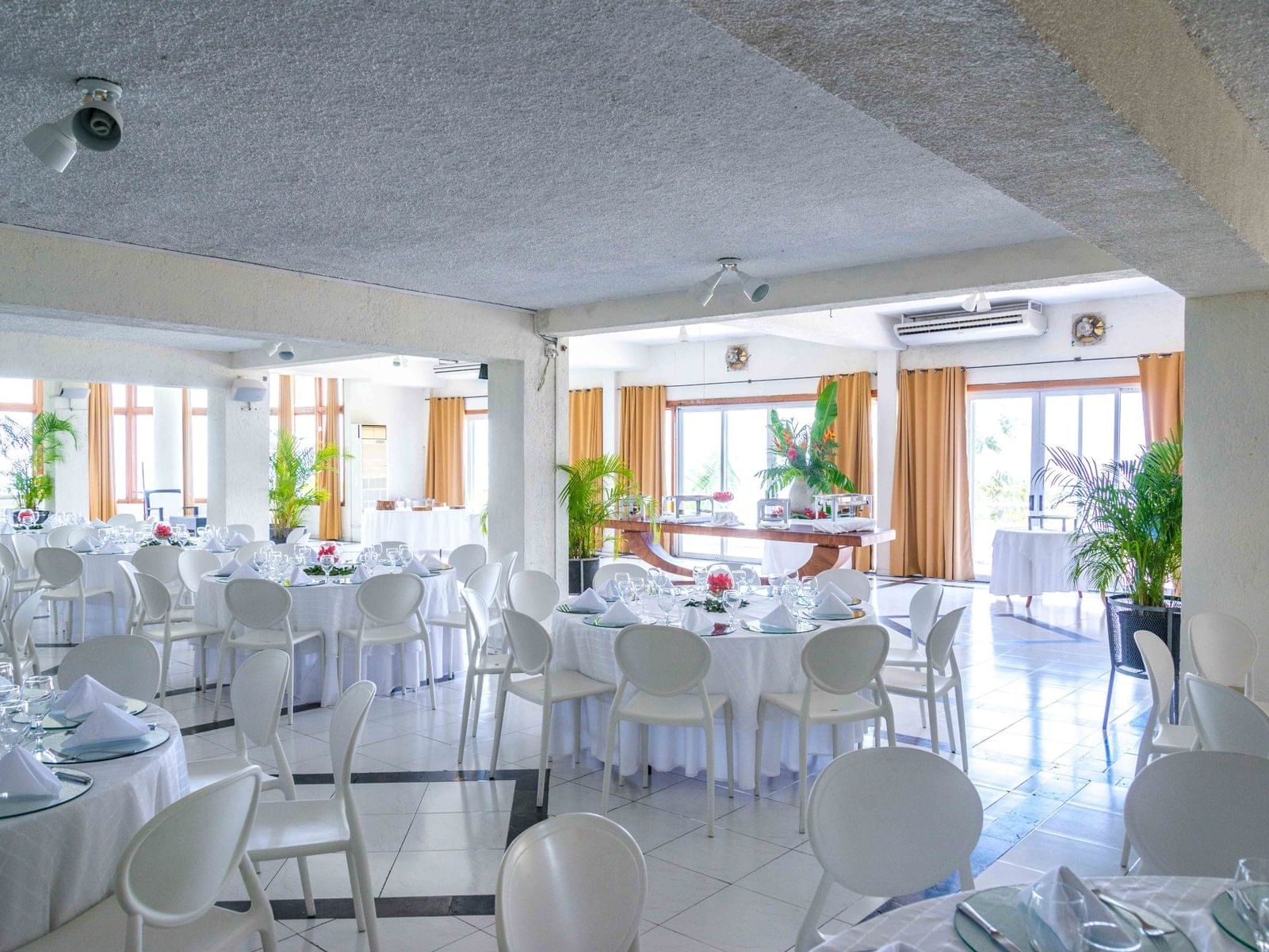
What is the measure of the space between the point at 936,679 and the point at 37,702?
145 inches

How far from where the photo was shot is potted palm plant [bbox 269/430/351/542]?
1330 cm

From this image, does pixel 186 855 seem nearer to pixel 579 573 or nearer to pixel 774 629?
pixel 774 629

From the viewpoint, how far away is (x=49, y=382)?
13.2 metres

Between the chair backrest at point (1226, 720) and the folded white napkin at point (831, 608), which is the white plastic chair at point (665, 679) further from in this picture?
Result: the chair backrest at point (1226, 720)

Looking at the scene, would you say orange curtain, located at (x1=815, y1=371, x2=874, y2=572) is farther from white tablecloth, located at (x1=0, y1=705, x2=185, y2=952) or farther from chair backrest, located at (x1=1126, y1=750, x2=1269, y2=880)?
white tablecloth, located at (x1=0, y1=705, x2=185, y2=952)

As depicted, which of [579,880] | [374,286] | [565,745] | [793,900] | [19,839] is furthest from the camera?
[374,286]

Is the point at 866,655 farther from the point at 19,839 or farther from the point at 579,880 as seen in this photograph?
the point at 19,839

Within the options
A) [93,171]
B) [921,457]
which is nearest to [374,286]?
[93,171]

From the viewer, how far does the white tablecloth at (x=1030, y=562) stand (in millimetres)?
8539

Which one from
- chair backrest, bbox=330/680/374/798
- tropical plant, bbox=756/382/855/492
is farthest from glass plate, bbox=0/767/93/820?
tropical plant, bbox=756/382/855/492

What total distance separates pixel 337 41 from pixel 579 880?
2.25m

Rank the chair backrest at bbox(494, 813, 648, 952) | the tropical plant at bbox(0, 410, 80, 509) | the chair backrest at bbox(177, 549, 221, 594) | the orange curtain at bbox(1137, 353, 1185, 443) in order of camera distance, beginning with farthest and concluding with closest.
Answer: the tropical plant at bbox(0, 410, 80, 509) → the orange curtain at bbox(1137, 353, 1185, 443) → the chair backrest at bbox(177, 549, 221, 594) → the chair backrest at bbox(494, 813, 648, 952)

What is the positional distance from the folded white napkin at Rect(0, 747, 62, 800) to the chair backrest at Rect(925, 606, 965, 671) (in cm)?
334

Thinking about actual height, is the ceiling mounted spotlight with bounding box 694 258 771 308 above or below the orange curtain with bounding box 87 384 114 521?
above
